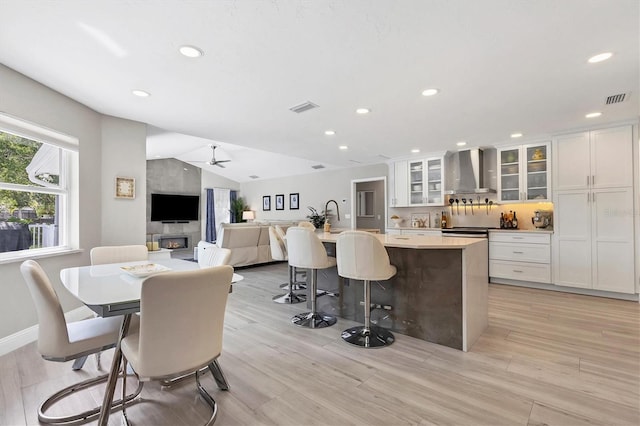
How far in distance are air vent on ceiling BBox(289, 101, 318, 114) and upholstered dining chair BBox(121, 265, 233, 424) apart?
7.81 ft

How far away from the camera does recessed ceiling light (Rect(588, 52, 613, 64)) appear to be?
2311 millimetres

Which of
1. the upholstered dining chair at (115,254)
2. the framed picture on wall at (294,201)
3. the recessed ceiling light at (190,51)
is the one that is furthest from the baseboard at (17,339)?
the framed picture on wall at (294,201)

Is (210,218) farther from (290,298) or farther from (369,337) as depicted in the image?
(369,337)

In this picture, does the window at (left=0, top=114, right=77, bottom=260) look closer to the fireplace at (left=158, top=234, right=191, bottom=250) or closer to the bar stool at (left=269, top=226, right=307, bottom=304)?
the bar stool at (left=269, top=226, right=307, bottom=304)

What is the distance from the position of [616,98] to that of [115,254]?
5369 mm

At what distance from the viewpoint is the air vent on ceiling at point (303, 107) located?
332 cm

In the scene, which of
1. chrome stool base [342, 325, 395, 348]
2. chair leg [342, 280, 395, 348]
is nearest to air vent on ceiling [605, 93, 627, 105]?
chair leg [342, 280, 395, 348]

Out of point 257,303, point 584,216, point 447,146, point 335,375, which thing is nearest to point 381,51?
point 335,375

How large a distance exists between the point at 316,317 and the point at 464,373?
1.54 meters

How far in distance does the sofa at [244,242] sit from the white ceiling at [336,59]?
2.40 m

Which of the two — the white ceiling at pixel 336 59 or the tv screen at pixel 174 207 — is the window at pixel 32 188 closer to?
the white ceiling at pixel 336 59

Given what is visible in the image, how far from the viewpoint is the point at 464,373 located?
7.18 ft

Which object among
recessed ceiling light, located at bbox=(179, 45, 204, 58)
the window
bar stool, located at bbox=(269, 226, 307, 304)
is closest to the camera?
recessed ceiling light, located at bbox=(179, 45, 204, 58)

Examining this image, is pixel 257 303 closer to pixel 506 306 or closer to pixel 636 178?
pixel 506 306
